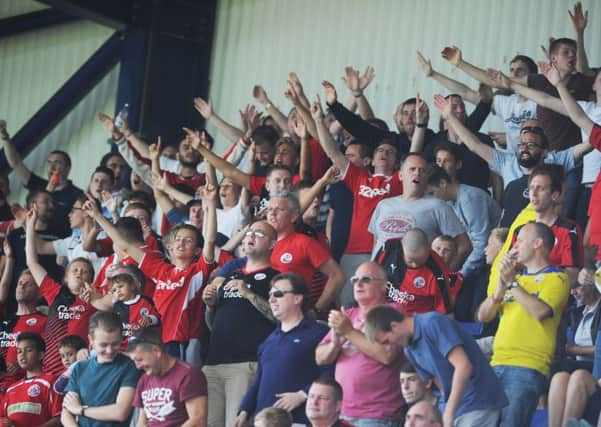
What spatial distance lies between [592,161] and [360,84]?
8.60ft

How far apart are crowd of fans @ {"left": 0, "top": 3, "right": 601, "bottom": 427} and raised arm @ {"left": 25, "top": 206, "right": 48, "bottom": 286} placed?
0.02m

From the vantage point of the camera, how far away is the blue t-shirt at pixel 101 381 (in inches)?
322

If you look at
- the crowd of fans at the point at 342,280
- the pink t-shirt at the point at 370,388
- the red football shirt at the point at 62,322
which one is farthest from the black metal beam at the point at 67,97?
the pink t-shirt at the point at 370,388

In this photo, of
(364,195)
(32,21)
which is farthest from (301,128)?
(32,21)

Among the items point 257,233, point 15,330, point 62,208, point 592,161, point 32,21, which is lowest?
point 15,330

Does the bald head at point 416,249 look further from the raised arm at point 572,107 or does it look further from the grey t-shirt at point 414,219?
the raised arm at point 572,107

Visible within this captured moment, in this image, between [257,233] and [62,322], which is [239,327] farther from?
[62,322]

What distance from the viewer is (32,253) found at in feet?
35.0

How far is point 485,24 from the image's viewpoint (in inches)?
500

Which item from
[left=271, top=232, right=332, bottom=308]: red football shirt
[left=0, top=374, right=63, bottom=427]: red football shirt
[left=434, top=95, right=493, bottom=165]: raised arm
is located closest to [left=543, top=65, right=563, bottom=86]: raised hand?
[left=434, top=95, right=493, bottom=165]: raised arm

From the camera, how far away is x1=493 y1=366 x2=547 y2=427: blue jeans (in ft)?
22.2

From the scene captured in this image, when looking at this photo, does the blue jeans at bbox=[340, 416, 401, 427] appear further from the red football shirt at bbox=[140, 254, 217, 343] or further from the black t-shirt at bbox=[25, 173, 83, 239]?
the black t-shirt at bbox=[25, 173, 83, 239]

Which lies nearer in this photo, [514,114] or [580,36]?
[580,36]

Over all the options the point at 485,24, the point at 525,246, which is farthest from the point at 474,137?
the point at 485,24
